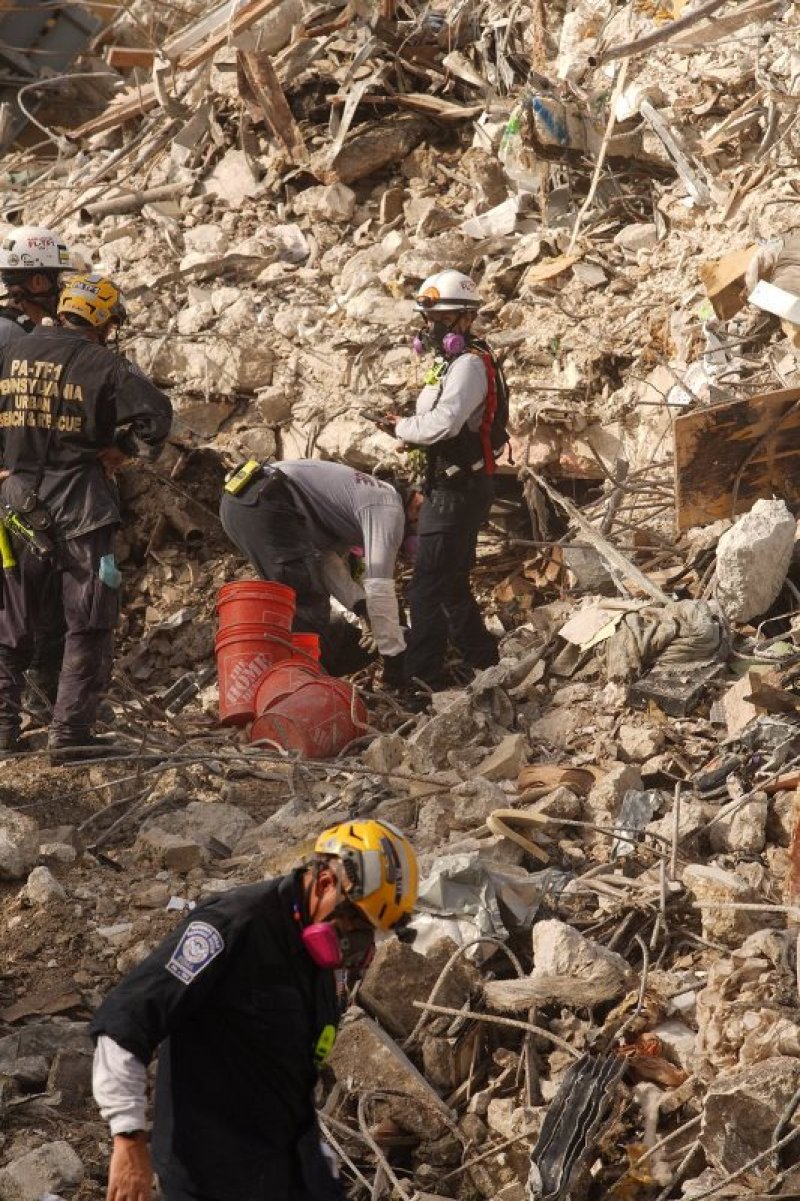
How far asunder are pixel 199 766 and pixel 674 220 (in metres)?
4.61

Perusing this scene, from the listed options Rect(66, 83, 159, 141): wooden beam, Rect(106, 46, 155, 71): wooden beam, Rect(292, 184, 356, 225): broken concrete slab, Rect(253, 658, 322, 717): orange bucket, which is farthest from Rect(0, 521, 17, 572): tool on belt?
Rect(106, 46, 155, 71): wooden beam

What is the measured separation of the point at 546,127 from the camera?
9727 millimetres

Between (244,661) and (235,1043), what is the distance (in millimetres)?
3794

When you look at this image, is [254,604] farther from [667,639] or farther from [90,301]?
[667,639]

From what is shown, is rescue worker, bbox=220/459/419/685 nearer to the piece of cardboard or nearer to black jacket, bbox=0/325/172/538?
black jacket, bbox=0/325/172/538

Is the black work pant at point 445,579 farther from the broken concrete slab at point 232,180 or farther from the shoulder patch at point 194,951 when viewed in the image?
the broken concrete slab at point 232,180

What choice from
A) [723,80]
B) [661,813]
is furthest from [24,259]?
[723,80]

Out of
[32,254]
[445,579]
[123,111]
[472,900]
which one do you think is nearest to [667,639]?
[445,579]

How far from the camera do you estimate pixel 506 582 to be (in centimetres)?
838

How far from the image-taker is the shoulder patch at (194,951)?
323 cm

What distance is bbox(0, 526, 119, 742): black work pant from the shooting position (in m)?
6.46

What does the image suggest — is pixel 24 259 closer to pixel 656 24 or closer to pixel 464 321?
pixel 464 321

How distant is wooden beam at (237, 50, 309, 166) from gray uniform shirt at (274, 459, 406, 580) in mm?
4017

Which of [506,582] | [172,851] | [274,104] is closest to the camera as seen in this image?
[172,851]
